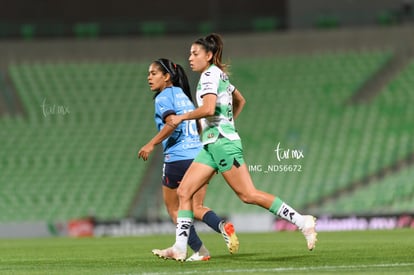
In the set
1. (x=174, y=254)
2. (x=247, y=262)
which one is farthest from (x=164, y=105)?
→ (x=247, y=262)

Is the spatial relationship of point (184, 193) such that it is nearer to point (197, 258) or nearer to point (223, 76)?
point (197, 258)

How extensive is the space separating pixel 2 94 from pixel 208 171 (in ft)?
73.6

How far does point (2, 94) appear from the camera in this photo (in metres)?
32.2

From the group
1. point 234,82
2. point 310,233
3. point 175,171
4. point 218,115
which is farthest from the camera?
point 234,82

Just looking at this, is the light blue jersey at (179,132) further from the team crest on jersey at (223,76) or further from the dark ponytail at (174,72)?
the team crest on jersey at (223,76)

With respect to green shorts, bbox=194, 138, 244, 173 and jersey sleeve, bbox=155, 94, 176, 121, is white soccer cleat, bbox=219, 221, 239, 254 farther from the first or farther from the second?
jersey sleeve, bbox=155, 94, 176, 121

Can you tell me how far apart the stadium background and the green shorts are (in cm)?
1482

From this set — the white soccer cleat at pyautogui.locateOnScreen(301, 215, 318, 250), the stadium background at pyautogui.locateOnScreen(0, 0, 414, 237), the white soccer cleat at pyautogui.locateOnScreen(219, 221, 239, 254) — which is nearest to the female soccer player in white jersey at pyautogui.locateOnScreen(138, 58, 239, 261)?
the white soccer cleat at pyautogui.locateOnScreen(219, 221, 239, 254)

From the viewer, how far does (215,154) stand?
35.1 ft

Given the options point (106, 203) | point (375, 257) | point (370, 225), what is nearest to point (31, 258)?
point (375, 257)

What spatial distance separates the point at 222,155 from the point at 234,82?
69.2ft

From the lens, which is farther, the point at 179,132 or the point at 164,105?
the point at 179,132

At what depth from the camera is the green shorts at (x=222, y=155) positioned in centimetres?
1066

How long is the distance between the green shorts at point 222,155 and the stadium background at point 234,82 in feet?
48.6
